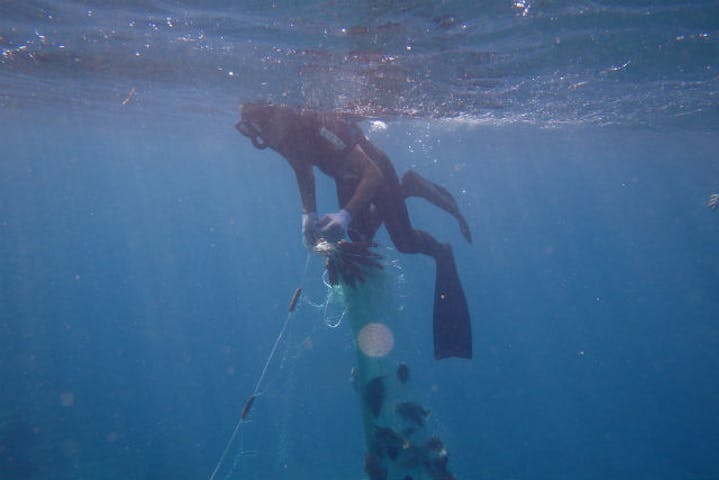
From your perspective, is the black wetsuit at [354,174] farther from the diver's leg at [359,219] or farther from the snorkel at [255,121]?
the snorkel at [255,121]

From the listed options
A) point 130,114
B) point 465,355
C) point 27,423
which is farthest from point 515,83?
point 27,423

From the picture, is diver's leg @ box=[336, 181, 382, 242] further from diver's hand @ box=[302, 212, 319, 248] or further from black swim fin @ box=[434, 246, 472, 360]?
black swim fin @ box=[434, 246, 472, 360]

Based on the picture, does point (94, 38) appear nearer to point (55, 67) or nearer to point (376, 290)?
point (55, 67)

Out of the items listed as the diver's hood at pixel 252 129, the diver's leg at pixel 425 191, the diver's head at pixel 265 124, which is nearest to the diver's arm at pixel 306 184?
the diver's head at pixel 265 124

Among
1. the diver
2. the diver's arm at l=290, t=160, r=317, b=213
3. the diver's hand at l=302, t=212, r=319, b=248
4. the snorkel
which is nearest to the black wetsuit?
the diver

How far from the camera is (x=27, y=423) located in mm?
19812

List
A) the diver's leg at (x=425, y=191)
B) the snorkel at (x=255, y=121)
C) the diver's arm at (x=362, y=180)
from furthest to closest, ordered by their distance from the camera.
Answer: the diver's leg at (x=425, y=191) < the snorkel at (x=255, y=121) < the diver's arm at (x=362, y=180)

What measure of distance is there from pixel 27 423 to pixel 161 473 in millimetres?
6886

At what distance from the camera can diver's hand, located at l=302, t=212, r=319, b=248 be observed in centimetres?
569

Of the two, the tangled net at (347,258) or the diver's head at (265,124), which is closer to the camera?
the tangled net at (347,258)

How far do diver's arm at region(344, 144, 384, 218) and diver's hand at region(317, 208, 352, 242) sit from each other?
6.4 inches

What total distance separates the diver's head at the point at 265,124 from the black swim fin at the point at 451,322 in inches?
125

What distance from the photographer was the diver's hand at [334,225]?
17.6ft

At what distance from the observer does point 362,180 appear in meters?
5.92
